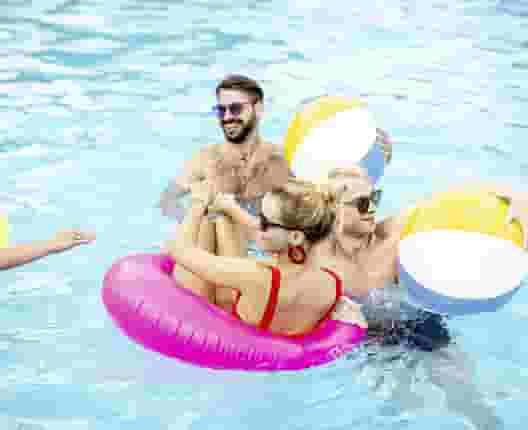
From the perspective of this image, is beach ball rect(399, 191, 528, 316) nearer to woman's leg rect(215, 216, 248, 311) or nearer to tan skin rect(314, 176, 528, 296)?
tan skin rect(314, 176, 528, 296)

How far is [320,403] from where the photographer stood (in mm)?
4676

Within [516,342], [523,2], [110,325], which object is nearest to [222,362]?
[110,325]

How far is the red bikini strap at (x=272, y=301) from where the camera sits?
4145 mm

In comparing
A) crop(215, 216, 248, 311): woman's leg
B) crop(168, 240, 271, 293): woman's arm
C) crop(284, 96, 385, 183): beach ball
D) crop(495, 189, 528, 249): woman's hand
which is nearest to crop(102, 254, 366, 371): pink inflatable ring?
crop(168, 240, 271, 293): woman's arm

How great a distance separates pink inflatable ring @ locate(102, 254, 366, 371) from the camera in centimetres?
433

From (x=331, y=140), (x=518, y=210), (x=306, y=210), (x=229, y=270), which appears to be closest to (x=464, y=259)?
(x=518, y=210)

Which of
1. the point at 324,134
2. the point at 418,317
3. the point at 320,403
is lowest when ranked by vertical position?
the point at 320,403

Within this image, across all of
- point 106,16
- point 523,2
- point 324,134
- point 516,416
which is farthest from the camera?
point 523,2

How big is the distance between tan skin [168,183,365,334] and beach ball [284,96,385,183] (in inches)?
54.0

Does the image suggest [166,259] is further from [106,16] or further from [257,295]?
[106,16]

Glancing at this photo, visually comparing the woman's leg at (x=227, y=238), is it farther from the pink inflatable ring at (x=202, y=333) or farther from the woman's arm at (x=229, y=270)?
the woman's arm at (x=229, y=270)

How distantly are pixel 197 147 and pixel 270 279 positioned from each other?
4.39 meters

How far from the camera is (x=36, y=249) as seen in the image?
4301 millimetres

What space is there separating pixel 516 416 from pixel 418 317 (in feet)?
1.96
